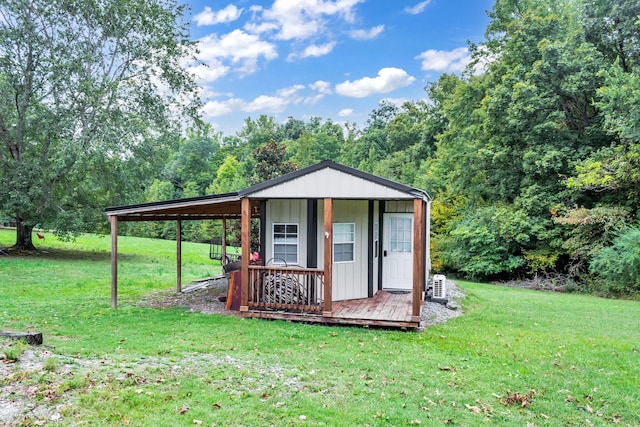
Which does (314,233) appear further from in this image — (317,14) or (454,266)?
(317,14)

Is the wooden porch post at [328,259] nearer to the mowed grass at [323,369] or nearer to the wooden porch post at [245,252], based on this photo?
the mowed grass at [323,369]

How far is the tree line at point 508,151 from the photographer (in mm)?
14273

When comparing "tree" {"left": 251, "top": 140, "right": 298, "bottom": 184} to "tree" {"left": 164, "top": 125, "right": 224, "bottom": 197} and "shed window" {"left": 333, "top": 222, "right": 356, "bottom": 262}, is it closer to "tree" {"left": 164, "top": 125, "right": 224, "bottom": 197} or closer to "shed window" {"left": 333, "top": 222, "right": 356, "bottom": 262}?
"shed window" {"left": 333, "top": 222, "right": 356, "bottom": 262}

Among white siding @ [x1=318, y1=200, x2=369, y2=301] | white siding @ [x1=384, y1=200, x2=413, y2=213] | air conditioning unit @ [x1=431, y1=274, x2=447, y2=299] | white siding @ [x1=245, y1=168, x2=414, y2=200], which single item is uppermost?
white siding @ [x1=245, y1=168, x2=414, y2=200]

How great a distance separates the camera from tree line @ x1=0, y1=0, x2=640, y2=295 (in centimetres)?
1427

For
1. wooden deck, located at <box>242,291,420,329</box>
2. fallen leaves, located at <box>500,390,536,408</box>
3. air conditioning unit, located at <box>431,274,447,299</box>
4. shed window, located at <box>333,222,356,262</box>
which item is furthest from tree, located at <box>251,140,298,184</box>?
fallen leaves, located at <box>500,390,536,408</box>

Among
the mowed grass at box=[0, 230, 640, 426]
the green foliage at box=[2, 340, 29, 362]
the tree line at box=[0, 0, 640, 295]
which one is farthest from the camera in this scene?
the tree line at box=[0, 0, 640, 295]

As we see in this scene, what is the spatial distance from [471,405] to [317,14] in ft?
67.0

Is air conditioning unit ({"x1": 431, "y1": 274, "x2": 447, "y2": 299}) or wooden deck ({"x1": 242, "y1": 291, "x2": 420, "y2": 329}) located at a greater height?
air conditioning unit ({"x1": 431, "y1": 274, "x2": 447, "y2": 299})

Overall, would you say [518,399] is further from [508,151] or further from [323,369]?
[508,151]

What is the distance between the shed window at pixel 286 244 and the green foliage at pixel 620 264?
10.4 metres

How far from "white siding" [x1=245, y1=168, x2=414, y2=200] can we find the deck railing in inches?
56.3

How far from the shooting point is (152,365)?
15.8ft

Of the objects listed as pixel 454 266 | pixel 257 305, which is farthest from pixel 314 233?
pixel 454 266
